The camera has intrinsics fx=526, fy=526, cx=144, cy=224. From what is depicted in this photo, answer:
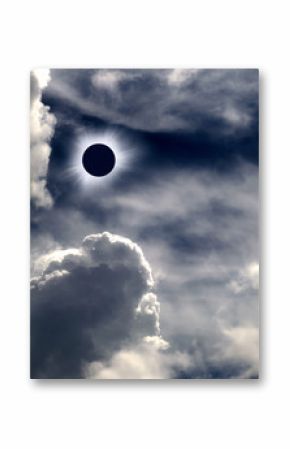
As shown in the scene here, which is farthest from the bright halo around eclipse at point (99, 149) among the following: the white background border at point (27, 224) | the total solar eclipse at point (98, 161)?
the white background border at point (27, 224)

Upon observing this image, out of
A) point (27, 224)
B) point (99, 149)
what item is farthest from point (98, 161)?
point (27, 224)

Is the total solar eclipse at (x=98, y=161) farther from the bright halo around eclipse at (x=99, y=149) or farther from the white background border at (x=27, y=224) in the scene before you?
the white background border at (x=27, y=224)

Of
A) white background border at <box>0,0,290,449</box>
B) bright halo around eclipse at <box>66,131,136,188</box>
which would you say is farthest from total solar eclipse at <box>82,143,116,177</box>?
white background border at <box>0,0,290,449</box>
